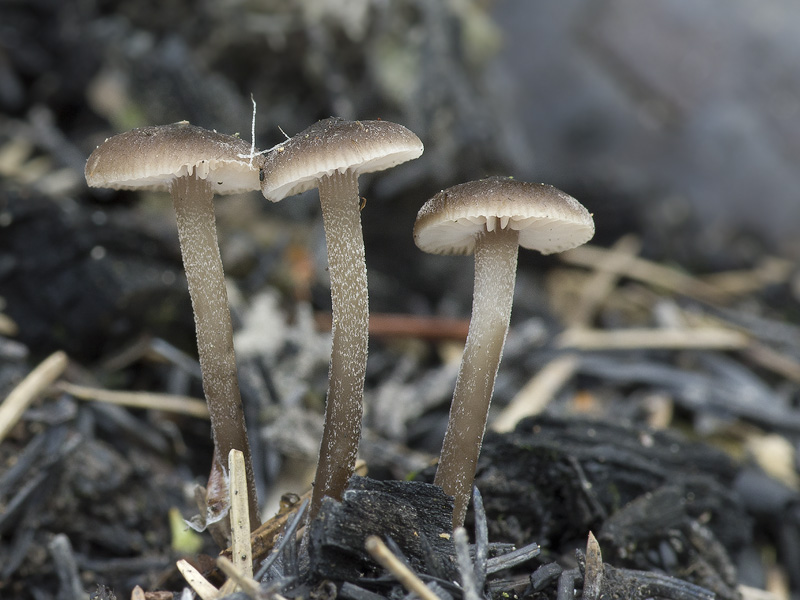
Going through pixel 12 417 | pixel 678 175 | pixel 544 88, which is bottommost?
pixel 12 417

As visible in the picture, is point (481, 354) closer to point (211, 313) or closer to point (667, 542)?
point (211, 313)

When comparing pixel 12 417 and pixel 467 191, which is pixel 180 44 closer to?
pixel 12 417

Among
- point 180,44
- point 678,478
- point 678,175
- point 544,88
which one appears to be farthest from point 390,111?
point 678,175

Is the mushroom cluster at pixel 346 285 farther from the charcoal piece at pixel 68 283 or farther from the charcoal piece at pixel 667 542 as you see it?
the charcoal piece at pixel 68 283

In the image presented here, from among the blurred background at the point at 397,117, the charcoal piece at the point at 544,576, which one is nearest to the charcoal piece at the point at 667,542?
the charcoal piece at the point at 544,576

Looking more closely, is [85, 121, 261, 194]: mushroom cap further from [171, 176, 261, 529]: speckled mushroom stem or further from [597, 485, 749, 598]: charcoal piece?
[597, 485, 749, 598]: charcoal piece

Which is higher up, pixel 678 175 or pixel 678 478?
pixel 678 175
